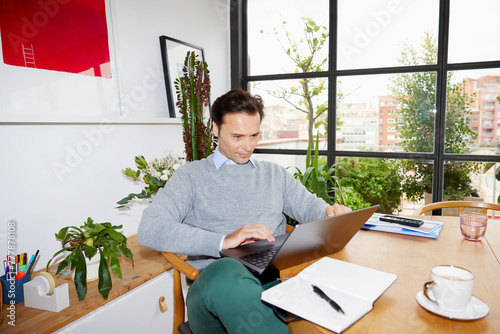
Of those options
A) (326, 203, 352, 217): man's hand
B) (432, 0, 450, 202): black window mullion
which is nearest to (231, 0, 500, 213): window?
(432, 0, 450, 202): black window mullion

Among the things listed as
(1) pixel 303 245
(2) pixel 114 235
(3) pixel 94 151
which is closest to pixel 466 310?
(1) pixel 303 245

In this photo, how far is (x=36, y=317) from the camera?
1302 mm

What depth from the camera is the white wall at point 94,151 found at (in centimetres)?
159

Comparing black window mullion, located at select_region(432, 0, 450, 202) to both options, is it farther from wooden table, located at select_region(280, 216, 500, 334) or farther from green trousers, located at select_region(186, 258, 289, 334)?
green trousers, located at select_region(186, 258, 289, 334)

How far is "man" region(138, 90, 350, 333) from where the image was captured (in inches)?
48.7

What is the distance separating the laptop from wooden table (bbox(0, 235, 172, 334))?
2.17 feet

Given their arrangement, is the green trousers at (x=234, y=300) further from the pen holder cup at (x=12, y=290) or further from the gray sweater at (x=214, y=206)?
the pen holder cup at (x=12, y=290)

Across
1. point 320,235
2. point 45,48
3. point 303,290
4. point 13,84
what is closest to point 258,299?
point 303,290

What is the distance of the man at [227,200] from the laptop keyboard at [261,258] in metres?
0.04

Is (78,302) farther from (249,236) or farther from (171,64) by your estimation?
(171,64)

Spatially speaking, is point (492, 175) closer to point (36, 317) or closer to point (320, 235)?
point (320, 235)

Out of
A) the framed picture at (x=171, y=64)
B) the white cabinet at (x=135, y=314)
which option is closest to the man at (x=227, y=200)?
the white cabinet at (x=135, y=314)

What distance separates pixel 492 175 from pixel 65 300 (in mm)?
3057

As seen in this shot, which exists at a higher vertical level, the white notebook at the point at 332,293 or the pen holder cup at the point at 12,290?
the white notebook at the point at 332,293
